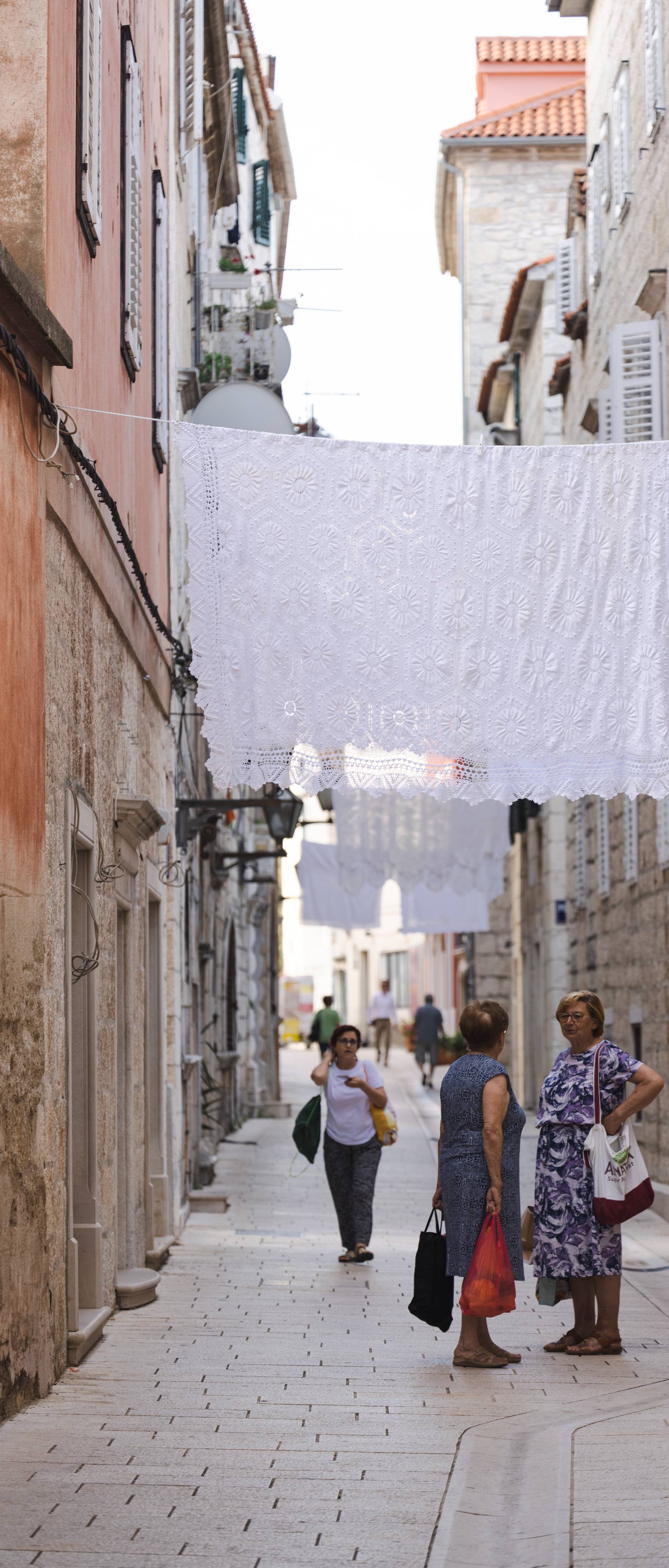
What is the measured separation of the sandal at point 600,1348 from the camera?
26.1 ft

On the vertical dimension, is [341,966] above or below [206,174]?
below

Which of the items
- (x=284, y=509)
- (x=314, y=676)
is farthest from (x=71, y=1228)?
(x=284, y=509)

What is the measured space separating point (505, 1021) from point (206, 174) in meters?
13.7

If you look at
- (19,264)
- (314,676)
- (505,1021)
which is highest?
(19,264)

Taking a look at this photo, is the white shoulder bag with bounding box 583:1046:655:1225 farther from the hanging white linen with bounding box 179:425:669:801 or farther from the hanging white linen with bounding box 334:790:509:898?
the hanging white linen with bounding box 334:790:509:898

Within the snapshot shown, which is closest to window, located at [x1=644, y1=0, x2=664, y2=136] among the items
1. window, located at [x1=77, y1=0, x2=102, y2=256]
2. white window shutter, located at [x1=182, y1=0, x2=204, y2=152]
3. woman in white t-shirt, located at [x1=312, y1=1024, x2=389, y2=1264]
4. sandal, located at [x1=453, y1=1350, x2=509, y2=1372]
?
white window shutter, located at [x1=182, y1=0, x2=204, y2=152]

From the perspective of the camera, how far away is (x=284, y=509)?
27.2 ft

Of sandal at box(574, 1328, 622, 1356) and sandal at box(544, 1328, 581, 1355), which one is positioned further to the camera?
sandal at box(544, 1328, 581, 1355)

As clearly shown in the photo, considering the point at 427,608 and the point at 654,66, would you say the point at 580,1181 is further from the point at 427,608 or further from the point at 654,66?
the point at 654,66

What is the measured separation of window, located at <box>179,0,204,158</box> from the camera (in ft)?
48.4

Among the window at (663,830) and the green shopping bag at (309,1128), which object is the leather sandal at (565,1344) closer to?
the green shopping bag at (309,1128)

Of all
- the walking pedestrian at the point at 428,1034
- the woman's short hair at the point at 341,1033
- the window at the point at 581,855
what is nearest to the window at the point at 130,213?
the woman's short hair at the point at 341,1033

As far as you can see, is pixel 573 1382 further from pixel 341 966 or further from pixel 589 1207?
pixel 341 966

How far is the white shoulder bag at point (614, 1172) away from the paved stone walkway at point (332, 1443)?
63 centimetres
